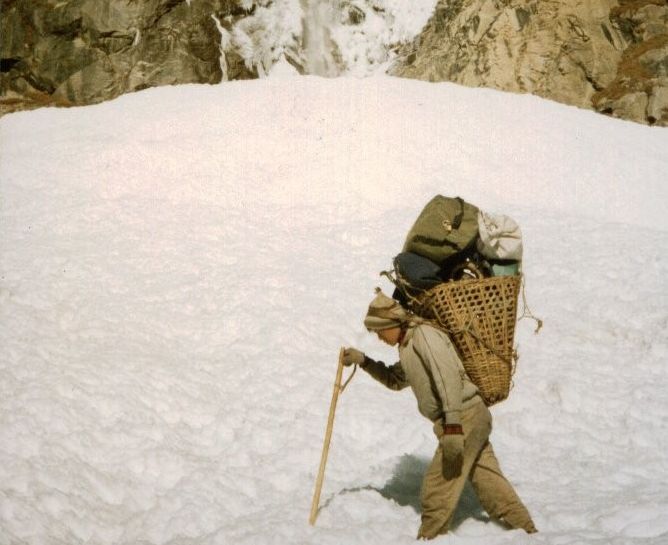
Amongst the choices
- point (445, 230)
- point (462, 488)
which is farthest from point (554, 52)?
point (462, 488)

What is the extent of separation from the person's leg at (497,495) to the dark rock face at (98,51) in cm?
2336

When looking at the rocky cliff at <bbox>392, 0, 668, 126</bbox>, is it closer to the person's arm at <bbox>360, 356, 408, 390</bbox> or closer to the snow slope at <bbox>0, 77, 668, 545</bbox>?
the snow slope at <bbox>0, 77, 668, 545</bbox>

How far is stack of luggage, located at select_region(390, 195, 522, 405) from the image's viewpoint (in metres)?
4.18

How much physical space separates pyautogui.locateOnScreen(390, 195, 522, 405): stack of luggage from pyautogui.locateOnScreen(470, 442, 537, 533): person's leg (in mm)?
605

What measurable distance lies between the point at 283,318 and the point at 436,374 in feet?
16.6

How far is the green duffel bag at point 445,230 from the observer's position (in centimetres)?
421

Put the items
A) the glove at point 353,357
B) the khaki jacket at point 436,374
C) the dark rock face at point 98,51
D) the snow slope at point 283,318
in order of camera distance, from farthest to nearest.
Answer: the dark rock face at point 98,51, the snow slope at point 283,318, the glove at point 353,357, the khaki jacket at point 436,374

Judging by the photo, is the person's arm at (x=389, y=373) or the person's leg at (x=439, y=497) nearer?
the person's leg at (x=439, y=497)

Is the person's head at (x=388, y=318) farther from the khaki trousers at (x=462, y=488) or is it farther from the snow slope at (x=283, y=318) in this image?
the snow slope at (x=283, y=318)

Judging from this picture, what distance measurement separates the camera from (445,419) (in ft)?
13.4

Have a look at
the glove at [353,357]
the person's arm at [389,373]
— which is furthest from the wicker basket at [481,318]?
the glove at [353,357]

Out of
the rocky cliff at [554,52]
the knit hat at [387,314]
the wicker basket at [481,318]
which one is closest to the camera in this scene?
the wicker basket at [481,318]

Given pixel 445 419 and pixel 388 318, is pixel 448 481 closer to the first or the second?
pixel 445 419

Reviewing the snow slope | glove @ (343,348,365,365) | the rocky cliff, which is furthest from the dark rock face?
glove @ (343,348,365,365)
